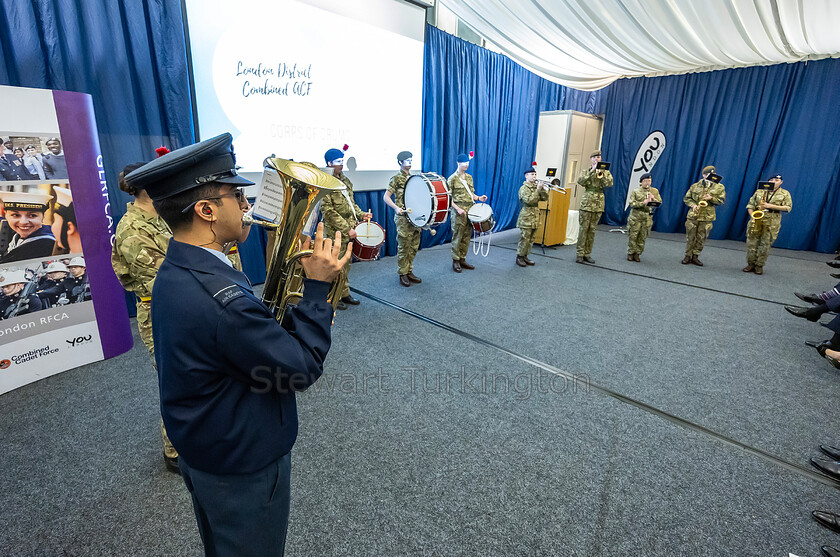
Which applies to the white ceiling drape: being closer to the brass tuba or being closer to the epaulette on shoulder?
the brass tuba

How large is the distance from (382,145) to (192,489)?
16.8 feet

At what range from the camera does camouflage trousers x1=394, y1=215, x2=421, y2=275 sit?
486 cm

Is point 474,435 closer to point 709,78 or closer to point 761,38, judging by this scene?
point 761,38

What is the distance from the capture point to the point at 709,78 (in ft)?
26.8

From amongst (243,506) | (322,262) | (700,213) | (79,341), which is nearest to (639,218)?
(700,213)

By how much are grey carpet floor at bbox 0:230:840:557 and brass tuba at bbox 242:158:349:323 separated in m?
1.15

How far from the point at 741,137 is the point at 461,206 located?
657cm

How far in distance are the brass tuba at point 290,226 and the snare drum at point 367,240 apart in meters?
2.80

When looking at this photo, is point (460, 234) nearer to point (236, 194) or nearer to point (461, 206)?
point (461, 206)

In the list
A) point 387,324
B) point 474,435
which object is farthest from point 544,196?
point 474,435

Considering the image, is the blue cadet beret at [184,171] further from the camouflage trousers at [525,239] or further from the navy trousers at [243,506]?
the camouflage trousers at [525,239]

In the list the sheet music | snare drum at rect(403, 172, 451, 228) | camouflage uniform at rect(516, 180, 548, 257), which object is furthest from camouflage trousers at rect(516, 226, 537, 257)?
the sheet music

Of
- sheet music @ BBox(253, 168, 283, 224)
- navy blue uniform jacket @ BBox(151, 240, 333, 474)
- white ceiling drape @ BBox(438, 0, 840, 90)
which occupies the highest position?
white ceiling drape @ BBox(438, 0, 840, 90)

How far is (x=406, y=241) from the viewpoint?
4.87 metres
